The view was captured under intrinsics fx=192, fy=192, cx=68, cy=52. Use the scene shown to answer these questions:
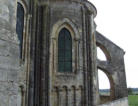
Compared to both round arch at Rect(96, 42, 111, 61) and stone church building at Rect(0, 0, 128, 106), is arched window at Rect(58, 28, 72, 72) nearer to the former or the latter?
stone church building at Rect(0, 0, 128, 106)

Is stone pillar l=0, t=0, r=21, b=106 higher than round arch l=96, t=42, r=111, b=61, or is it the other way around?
round arch l=96, t=42, r=111, b=61

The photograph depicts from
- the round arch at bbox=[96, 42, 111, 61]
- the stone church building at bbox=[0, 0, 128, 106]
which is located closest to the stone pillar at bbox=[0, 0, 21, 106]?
the stone church building at bbox=[0, 0, 128, 106]

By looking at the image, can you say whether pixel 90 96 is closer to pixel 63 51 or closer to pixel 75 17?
pixel 63 51

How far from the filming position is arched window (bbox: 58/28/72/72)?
11.0 m

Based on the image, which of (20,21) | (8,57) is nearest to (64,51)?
(20,21)

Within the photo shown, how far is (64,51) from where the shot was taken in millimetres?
11164

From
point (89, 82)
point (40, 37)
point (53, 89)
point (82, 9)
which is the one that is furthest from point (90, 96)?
point (82, 9)

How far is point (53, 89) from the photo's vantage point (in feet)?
33.8

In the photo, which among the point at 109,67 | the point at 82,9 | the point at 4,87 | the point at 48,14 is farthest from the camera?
the point at 109,67

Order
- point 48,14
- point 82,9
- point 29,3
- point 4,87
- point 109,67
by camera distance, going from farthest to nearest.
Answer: point 109,67
point 82,9
point 48,14
point 29,3
point 4,87

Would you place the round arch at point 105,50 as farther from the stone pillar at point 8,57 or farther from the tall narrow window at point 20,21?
the stone pillar at point 8,57

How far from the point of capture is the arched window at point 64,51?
1098 cm

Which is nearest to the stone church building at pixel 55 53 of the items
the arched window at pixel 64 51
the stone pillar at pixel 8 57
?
the arched window at pixel 64 51

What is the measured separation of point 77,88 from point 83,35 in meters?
3.21
